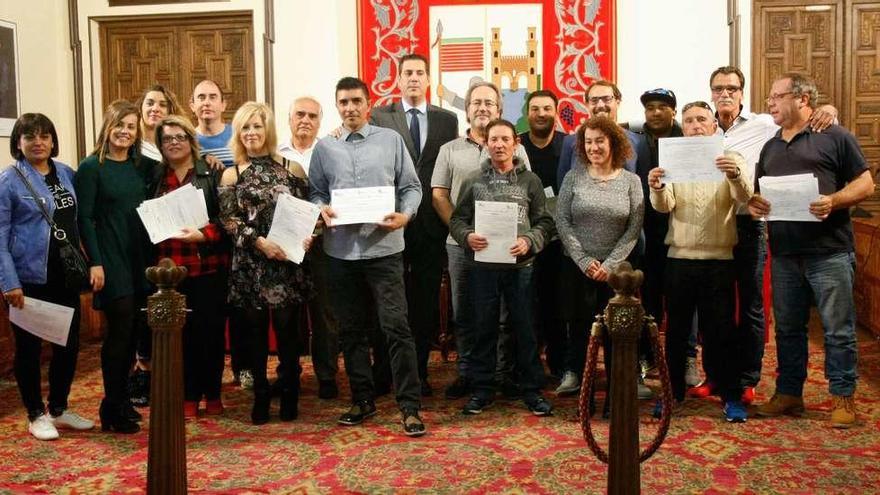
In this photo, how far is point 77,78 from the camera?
6824 mm

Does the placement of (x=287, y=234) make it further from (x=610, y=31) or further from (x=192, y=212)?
(x=610, y=31)

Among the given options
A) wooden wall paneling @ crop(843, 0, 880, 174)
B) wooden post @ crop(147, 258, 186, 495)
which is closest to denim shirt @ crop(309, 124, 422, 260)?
wooden post @ crop(147, 258, 186, 495)

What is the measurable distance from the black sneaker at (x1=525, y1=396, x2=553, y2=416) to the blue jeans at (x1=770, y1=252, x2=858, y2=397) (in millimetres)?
1034

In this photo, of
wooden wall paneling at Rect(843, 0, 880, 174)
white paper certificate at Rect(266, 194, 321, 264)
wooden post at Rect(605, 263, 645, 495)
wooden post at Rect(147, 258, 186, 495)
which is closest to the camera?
wooden post at Rect(605, 263, 645, 495)

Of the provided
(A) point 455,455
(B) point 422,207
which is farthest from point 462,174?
(A) point 455,455

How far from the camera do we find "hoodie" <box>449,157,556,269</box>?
3753 millimetres

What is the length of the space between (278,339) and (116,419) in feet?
2.52

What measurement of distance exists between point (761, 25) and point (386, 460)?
15.6 feet

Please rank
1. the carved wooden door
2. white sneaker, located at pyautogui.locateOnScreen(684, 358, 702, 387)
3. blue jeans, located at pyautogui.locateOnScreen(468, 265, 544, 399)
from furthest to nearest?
the carved wooden door, white sneaker, located at pyautogui.locateOnScreen(684, 358, 702, 387), blue jeans, located at pyautogui.locateOnScreen(468, 265, 544, 399)

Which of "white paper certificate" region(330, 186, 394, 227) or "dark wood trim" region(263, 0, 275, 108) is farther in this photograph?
"dark wood trim" region(263, 0, 275, 108)

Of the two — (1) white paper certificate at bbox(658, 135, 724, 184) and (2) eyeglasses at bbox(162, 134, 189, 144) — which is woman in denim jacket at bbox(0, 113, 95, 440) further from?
(1) white paper certificate at bbox(658, 135, 724, 184)

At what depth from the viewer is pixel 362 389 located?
3734 millimetres

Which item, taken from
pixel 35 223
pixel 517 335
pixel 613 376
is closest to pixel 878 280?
pixel 517 335

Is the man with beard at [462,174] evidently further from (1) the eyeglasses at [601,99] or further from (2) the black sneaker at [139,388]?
(2) the black sneaker at [139,388]
